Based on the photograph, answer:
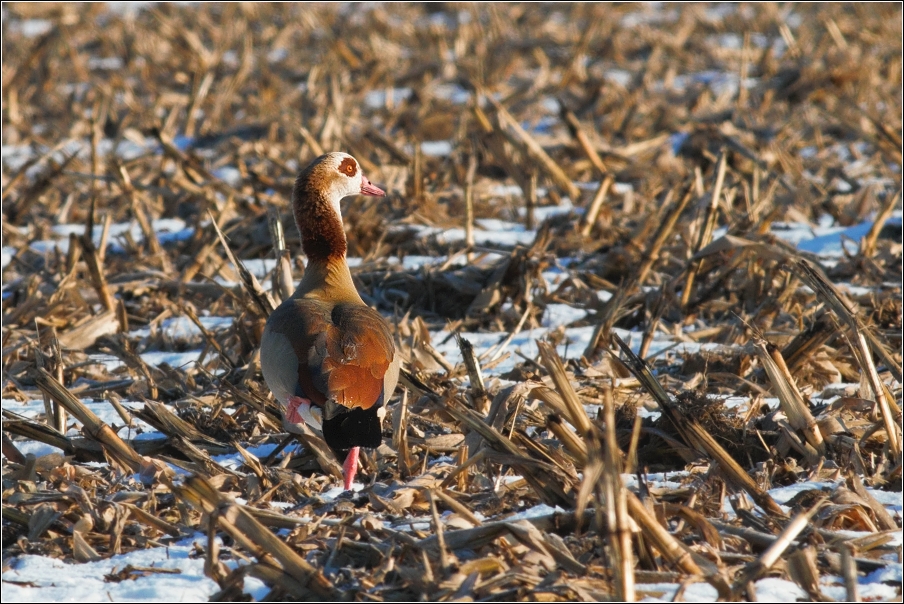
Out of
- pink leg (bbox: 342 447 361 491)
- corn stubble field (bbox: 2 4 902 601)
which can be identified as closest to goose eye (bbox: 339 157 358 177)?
corn stubble field (bbox: 2 4 902 601)

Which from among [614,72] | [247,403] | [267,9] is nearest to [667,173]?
[614,72]

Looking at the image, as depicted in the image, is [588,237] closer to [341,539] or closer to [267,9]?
[341,539]

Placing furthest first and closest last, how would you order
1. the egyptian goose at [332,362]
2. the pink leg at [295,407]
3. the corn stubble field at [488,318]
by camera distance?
the pink leg at [295,407] → the egyptian goose at [332,362] → the corn stubble field at [488,318]

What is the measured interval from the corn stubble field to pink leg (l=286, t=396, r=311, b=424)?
0.14 meters

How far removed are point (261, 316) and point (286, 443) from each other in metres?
1.16

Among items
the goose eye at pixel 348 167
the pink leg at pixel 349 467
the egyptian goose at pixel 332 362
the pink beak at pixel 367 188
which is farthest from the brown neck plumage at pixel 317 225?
the pink leg at pixel 349 467

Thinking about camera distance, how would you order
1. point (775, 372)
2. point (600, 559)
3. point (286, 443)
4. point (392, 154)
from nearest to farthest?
point (600, 559) < point (775, 372) < point (286, 443) < point (392, 154)

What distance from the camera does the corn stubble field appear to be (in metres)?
3.07

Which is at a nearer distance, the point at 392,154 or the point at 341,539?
the point at 341,539

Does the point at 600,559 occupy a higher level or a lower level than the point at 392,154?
lower

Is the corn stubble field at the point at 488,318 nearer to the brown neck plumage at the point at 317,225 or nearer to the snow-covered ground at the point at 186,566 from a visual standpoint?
→ the snow-covered ground at the point at 186,566

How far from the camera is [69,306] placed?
592 centimetres

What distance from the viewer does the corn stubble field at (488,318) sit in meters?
3.07

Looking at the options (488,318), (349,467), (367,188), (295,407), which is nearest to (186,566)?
(349,467)
